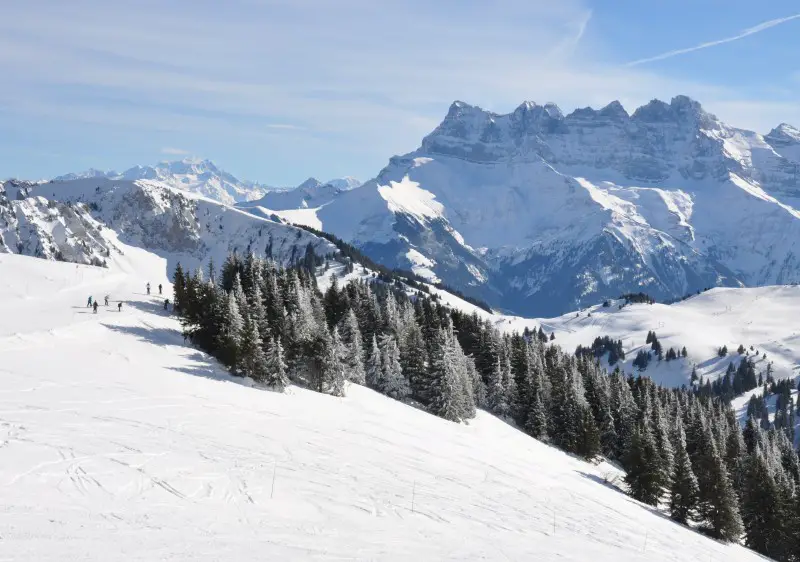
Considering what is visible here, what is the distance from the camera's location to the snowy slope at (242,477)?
23.0 m

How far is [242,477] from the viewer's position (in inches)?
1185

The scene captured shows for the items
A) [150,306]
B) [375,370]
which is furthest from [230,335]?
[150,306]

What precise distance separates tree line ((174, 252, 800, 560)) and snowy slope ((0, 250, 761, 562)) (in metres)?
4.05

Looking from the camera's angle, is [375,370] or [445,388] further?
[375,370]

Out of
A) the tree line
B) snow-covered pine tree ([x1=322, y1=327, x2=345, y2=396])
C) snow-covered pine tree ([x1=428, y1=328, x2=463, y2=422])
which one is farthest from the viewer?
snow-covered pine tree ([x1=428, y1=328, x2=463, y2=422])

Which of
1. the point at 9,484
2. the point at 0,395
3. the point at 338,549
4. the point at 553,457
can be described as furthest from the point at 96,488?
the point at 553,457

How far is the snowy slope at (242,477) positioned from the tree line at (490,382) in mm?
4055

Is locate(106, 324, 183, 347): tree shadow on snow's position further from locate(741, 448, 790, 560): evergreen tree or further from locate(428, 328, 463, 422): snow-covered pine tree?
locate(741, 448, 790, 560): evergreen tree

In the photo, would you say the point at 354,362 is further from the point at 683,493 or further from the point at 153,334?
the point at 683,493

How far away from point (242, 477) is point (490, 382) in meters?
54.4

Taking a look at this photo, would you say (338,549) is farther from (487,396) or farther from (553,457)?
(487,396)

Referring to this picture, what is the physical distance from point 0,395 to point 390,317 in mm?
54403

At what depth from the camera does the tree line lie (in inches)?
2263

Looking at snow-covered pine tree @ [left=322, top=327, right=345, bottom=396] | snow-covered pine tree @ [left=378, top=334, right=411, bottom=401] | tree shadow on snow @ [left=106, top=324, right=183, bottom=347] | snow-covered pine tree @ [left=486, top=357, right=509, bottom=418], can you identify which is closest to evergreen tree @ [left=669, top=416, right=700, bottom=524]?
snow-covered pine tree @ [left=486, top=357, right=509, bottom=418]
